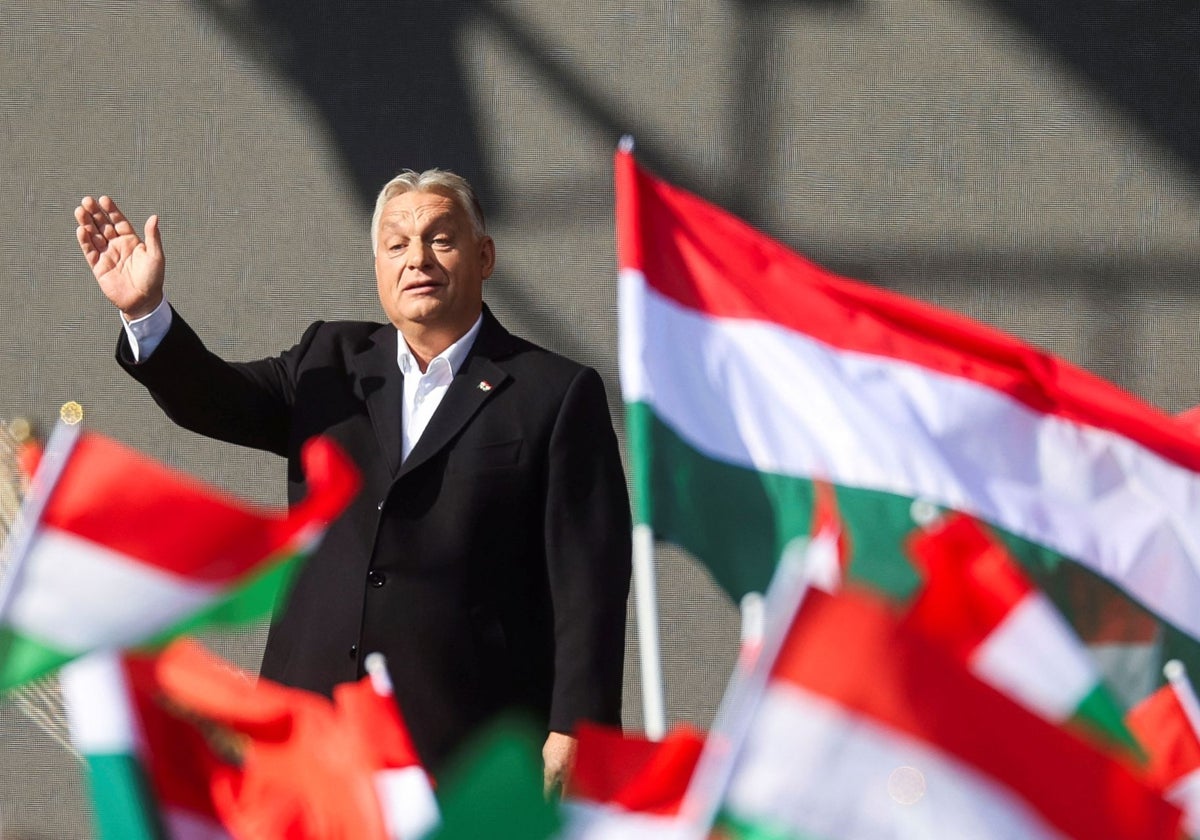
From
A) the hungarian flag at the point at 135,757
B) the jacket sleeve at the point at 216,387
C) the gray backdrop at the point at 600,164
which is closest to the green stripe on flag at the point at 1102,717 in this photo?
the hungarian flag at the point at 135,757

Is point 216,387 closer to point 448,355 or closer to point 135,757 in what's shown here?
point 448,355

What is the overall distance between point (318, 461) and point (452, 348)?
101cm

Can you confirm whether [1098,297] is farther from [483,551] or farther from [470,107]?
[483,551]

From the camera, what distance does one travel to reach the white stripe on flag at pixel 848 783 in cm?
196

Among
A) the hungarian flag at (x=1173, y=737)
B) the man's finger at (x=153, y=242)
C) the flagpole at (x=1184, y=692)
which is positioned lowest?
the hungarian flag at (x=1173, y=737)

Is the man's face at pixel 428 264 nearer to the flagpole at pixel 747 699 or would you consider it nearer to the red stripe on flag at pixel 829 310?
the red stripe on flag at pixel 829 310

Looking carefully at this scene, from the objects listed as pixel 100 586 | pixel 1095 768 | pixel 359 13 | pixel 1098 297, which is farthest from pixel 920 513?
pixel 359 13

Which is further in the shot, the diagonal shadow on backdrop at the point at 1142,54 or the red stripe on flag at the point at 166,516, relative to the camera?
the diagonal shadow on backdrop at the point at 1142,54

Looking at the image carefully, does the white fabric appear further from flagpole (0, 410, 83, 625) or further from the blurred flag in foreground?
flagpole (0, 410, 83, 625)

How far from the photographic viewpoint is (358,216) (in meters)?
5.09

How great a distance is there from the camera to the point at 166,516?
2521mm

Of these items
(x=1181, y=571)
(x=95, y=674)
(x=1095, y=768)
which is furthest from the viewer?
(x=1181, y=571)

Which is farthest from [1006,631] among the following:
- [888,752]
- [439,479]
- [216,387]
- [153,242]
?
[153,242]

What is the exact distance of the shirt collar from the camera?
3492 millimetres
